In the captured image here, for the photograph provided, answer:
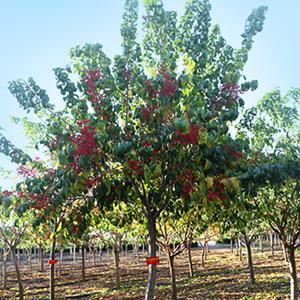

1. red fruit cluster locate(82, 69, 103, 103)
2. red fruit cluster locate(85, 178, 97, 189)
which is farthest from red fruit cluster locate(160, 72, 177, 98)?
red fruit cluster locate(85, 178, 97, 189)

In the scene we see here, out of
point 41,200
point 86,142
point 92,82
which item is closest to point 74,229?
point 41,200

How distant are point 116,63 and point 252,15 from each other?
249 cm

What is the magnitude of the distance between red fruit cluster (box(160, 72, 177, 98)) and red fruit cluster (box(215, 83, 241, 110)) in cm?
85

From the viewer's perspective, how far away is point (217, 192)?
17.4 ft

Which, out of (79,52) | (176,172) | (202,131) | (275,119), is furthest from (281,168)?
(275,119)

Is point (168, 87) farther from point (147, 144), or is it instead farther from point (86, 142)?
point (86, 142)

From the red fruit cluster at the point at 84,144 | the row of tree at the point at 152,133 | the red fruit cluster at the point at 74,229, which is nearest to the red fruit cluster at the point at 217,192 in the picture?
the row of tree at the point at 152,133

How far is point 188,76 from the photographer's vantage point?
5848mm

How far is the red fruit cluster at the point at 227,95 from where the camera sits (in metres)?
6.00

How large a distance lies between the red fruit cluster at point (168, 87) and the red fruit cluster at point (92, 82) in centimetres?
97

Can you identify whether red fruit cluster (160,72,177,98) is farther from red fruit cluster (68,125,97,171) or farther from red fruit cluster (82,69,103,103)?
red fruit cluster (68,125,97,171)

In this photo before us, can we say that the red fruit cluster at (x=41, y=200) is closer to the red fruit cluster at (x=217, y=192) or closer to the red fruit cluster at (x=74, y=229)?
the red fruit cluster at (x=74, y=229)

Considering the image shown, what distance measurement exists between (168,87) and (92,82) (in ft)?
3.65

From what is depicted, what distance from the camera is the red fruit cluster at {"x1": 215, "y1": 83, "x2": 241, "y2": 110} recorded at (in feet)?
19.7
